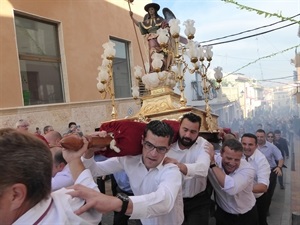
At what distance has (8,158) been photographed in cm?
85

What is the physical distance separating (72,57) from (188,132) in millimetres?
5207

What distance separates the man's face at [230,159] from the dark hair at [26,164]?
1.82 metres

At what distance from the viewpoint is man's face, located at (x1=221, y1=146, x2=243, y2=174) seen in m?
2.46

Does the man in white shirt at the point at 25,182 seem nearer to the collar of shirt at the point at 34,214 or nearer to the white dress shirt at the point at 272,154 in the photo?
the collar of shirt at the point at 34,214

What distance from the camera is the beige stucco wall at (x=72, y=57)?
547 cm

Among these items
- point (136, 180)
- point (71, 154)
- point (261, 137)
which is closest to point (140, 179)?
point (136, 180)

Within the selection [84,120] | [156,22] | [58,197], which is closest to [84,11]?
[84,120]

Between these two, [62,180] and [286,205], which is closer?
[62,180]

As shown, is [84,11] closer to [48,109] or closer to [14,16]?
[14,16]

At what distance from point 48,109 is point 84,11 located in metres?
2.85

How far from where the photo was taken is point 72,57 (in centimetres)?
697

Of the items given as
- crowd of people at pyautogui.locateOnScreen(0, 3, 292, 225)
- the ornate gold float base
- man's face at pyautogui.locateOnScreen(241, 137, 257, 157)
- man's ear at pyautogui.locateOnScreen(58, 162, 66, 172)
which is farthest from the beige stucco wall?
man's face at pyautogui.locateOnScreen(241, 137, 257, 157)

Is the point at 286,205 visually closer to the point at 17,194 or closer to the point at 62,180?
the point at 62,180

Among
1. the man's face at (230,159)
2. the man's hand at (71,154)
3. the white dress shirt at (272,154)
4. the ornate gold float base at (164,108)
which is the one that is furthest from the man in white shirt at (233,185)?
the white dress shirt at (272,154)
